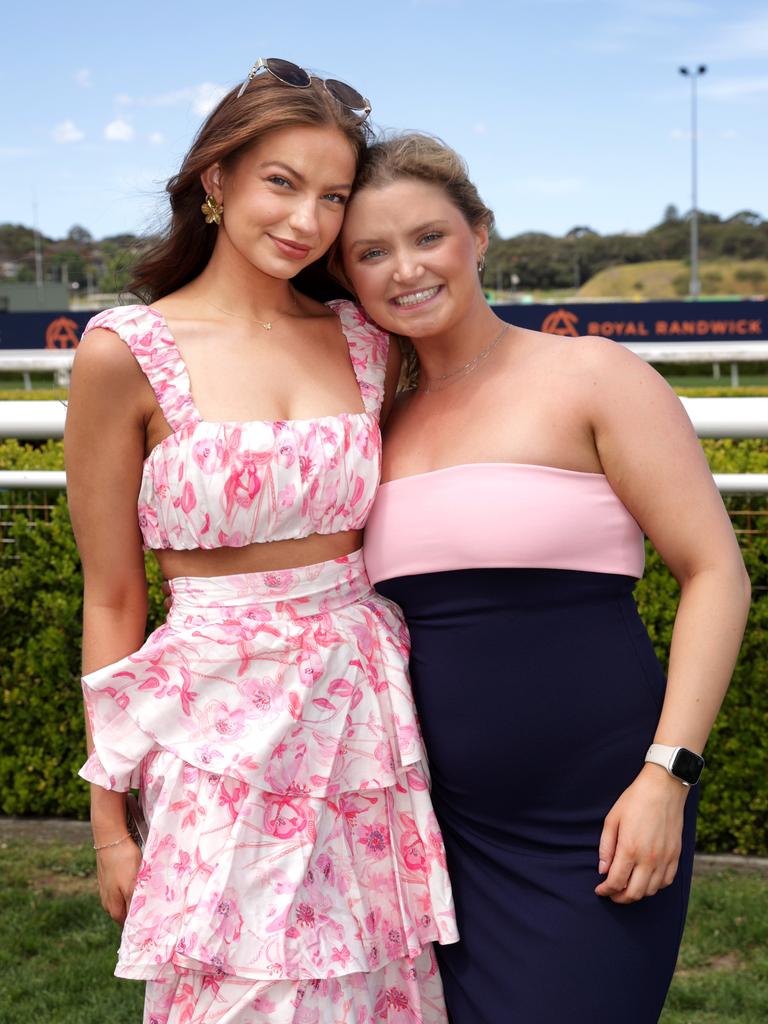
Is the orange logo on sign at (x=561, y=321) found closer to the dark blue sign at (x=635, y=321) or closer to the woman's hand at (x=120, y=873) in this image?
the dark blue sign at (x=635, y=321)

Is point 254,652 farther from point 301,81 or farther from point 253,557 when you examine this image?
point 301,81

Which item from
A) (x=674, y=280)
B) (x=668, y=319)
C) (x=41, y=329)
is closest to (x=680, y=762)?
(x=668, y=319)

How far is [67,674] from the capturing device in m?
4.34

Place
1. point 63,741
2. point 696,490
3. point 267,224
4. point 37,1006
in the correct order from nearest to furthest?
1. point 696,490
2. point 267,224
3. point 37,1006
4. point 63,741

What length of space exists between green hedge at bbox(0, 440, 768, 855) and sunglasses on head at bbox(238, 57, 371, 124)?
209 centimetres

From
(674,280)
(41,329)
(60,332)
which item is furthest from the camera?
(674,280)

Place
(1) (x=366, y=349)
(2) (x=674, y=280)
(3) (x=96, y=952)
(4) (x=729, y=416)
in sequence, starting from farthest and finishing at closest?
(2) (x=674, y=280) → (3) (x=96, y=952) → (4) (x=729, y=416) → (1) (x=366, y=349)

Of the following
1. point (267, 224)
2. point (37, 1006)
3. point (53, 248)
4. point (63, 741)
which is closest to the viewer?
point (267, 224)

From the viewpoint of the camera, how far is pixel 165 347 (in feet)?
6.97

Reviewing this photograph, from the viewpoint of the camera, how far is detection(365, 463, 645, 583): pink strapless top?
2.04m

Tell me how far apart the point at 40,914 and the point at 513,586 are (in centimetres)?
237

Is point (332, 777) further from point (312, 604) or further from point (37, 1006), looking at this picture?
point (37, 1006)

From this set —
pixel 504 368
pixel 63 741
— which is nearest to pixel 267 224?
pixel 504 368

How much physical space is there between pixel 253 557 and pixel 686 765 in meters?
0.80
